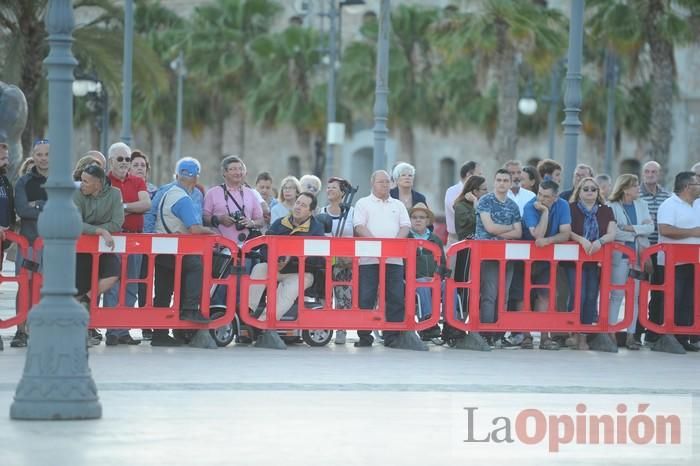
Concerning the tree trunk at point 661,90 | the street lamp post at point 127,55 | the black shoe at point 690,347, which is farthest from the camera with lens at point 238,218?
the tree trunk at point 661,90

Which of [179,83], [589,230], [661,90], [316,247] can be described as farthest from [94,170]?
[179,83]

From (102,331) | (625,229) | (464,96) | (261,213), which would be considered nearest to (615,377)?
(625,229)

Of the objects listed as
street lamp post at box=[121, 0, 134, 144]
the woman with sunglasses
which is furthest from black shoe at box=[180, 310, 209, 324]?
street lamp post at box=[121, 0, 134, 144]

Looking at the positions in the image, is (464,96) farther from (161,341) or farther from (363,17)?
(161,341)

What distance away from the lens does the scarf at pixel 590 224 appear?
16719 millimetres

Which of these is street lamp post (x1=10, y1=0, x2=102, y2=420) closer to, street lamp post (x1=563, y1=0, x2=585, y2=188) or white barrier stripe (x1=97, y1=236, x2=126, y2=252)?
white barrier stripe (x1=97, y1=236, x2=126, y2=252)

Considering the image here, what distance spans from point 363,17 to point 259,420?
211ft

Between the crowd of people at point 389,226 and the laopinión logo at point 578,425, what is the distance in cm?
407

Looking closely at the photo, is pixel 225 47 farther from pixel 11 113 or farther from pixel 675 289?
pixel 675 289

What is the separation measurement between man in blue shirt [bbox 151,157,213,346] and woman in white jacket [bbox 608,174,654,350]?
4.07 metres

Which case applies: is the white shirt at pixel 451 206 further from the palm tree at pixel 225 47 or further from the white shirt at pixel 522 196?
the palm tree at pixel 225 47

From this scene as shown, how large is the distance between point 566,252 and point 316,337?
8.44ft

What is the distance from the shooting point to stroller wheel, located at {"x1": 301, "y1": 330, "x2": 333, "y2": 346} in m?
16.7

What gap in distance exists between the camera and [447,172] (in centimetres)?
7081
